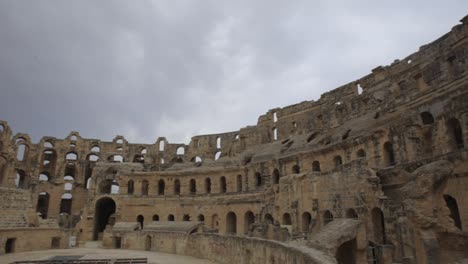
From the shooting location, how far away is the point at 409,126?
67.9 feet

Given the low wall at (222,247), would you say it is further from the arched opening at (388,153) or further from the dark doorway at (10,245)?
the arched opening at (388,153)

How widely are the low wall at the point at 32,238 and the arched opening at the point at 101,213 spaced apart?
713cm

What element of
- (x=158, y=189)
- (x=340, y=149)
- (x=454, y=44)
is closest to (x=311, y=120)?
(x=340, y=149)

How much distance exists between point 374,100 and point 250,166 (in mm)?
13689

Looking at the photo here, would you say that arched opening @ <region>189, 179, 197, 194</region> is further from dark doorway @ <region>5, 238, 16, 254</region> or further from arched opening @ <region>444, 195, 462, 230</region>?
arched opening @ <region>444, 195, 462, 230</region>

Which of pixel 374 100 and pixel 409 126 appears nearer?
pixel 409 126

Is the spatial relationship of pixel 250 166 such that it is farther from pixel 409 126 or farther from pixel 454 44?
pixel 454 44

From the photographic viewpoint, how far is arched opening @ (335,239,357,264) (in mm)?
14945

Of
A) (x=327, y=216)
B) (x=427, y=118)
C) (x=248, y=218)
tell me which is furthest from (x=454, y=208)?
(x=248, y=218)

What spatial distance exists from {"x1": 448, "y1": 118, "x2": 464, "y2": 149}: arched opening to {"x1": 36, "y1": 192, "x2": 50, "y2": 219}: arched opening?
4368 cm

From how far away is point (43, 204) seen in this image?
44.7 m

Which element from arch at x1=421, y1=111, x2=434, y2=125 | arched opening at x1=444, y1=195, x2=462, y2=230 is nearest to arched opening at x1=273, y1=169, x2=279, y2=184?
arch at x1=421, y1=111, x2=434, y2=125

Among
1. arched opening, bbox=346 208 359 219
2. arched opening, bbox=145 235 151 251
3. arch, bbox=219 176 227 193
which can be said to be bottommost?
arched opening, bbox=145 235 151 251

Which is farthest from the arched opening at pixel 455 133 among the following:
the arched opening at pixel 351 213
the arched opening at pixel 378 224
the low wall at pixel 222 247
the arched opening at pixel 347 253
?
the low wall at pixel 222 247
